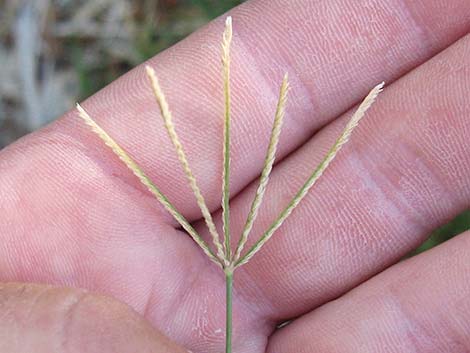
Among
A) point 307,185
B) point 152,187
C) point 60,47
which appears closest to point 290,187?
point 307,185

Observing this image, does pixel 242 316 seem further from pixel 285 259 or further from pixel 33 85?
pixel 33 85

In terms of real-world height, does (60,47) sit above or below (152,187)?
above

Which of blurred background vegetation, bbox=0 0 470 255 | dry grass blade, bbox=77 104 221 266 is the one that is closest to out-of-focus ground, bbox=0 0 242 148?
blurred background vegetation, bbox=0 0 470 255

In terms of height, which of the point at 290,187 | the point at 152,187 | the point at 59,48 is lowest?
the point at 290,187

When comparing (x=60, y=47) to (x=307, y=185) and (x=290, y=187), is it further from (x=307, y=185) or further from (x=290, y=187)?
(x=307, y=185)

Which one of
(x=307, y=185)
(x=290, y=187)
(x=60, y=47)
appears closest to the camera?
(x=307, y=185)

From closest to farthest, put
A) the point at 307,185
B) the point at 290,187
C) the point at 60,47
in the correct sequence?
the point at 307,185 < the point at 290,187 < the point at 60,47

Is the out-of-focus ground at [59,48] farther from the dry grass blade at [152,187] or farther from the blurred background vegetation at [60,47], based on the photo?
the dry grass blade at [152,187]
